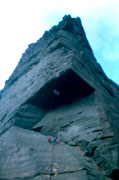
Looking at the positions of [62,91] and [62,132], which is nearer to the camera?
[62,132]

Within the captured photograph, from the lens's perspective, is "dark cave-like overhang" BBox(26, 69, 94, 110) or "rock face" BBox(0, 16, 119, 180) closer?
"rock face" BBox(0, 16, 119, 180)

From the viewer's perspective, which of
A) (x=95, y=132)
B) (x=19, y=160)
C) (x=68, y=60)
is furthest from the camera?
(x=68, y=60)

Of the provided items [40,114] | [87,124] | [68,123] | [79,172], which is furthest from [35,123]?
[79,172]

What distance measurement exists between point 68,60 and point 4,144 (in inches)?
101

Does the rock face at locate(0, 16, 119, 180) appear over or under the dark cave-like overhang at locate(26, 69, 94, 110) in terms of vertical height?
under

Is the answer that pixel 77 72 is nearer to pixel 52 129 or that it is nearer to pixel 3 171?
pixel 52 129

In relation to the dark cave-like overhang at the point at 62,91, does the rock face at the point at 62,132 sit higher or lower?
lower

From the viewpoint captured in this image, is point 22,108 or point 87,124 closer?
point 87,124

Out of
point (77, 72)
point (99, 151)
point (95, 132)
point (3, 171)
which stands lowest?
point (3, 171)

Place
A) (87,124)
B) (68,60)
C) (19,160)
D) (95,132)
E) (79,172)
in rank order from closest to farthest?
(79,172), (19,160), (95,132), (87,124), (68,60)

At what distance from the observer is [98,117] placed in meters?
2.97

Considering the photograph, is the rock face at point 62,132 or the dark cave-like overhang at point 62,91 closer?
the rock face at point 62,132

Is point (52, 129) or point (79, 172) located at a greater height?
point (52, 129)

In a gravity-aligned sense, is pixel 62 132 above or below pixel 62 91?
below
